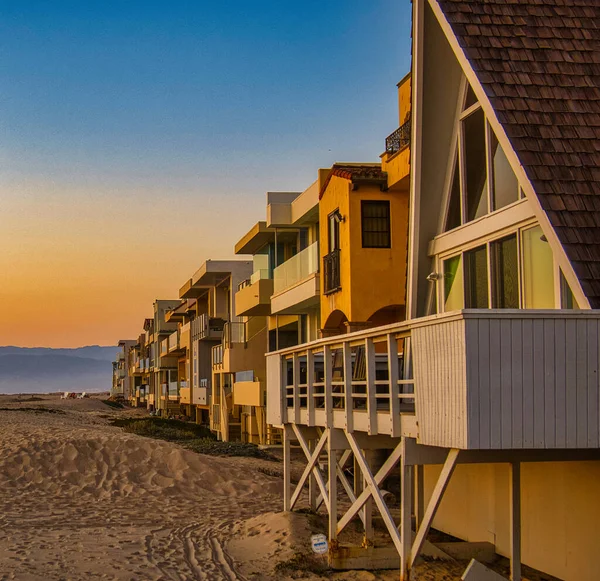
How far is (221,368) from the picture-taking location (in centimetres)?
4272

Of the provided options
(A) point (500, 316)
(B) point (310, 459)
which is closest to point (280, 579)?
(B) point (310, 459)

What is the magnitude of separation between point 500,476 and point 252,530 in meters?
4.87

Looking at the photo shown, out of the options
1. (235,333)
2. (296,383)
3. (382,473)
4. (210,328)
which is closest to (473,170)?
(296,383)

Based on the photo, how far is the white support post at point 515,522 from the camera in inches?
472

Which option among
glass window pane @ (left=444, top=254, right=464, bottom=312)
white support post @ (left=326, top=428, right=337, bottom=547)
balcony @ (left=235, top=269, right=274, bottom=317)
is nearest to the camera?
white support post @ (left=326, top=428, right=337, bottom=547)

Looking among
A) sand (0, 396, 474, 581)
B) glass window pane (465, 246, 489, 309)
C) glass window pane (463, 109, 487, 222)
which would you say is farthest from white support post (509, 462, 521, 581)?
glass window pane (463, 109, 487, 222)

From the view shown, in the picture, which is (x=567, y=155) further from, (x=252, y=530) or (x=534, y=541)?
(x=252, y=530)

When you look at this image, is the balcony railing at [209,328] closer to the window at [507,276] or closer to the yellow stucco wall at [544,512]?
the window at [507,276]

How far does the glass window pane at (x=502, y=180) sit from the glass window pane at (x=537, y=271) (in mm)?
761

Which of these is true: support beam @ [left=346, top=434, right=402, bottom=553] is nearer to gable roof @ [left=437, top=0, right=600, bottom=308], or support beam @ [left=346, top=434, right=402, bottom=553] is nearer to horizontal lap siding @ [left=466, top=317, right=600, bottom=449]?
horizontal lap siding @ [left=466, top=317, right=600, bottom=449]

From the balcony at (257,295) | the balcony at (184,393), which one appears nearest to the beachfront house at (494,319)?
the balcony at (257,295)

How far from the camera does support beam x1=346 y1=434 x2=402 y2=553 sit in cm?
1182

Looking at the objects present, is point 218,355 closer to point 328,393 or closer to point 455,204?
point 455,204

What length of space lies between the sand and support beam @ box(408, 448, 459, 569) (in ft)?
5.31
